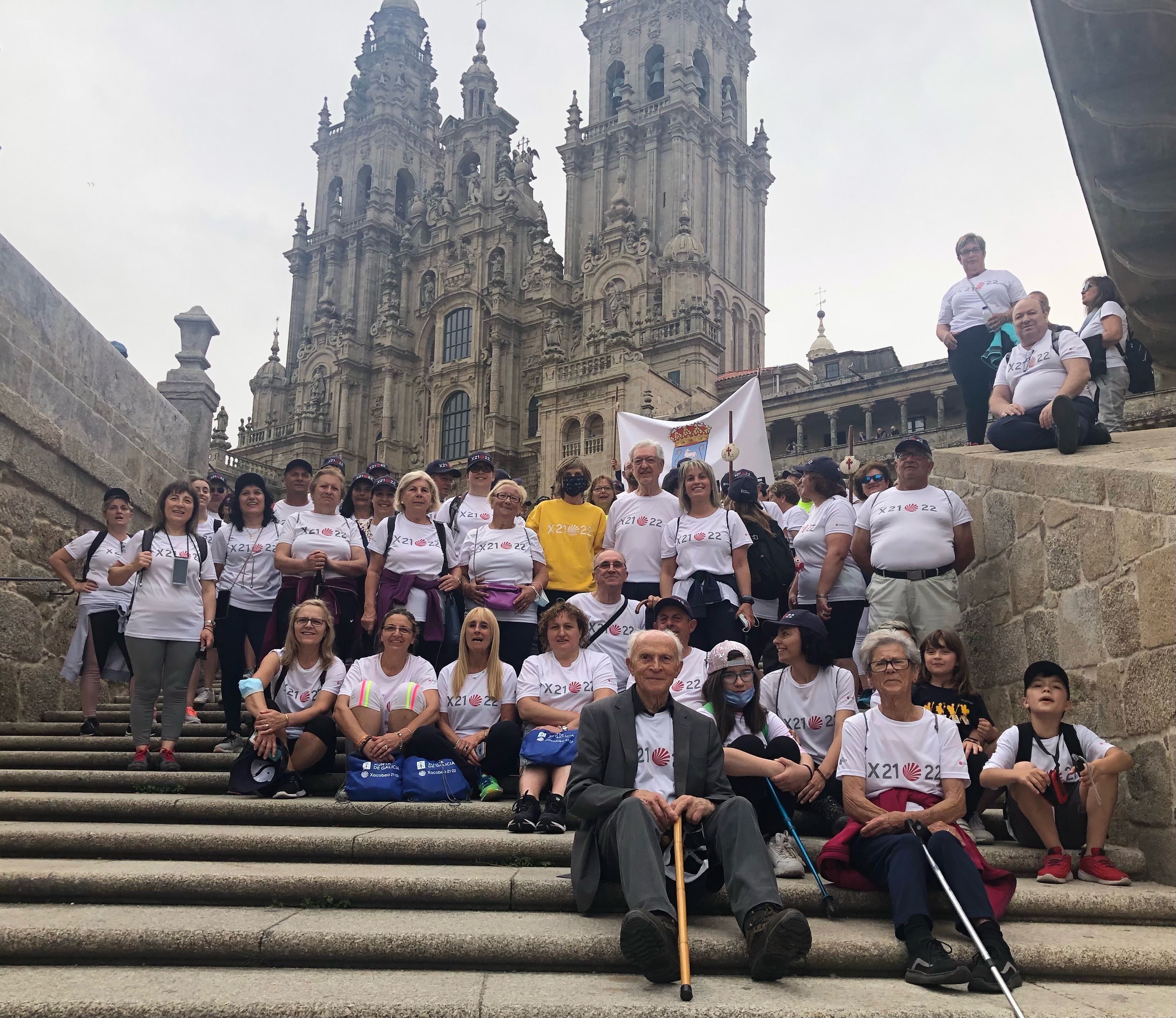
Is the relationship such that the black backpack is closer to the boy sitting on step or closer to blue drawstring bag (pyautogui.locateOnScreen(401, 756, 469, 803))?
the boy sitting on step

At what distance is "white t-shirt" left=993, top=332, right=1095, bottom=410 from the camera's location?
21.6ft

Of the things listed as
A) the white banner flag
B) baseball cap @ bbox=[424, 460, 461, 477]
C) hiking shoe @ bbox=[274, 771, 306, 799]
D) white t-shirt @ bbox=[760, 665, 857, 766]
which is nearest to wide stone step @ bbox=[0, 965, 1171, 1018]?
white t-shirt @ bbox=[760, 665, 857, 766]

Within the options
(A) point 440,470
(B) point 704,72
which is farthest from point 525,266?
(A) point 440,470

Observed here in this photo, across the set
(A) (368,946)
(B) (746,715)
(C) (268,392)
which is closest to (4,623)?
(A) (368,946)

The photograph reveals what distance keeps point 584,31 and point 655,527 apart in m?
47.2

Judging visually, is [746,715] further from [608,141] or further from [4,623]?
[608,141]

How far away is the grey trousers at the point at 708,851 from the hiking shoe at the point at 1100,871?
65.1 inches

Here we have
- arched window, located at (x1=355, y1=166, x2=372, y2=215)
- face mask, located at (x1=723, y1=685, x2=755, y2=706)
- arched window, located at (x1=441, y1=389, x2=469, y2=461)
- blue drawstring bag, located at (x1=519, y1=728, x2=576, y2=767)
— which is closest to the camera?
face mask, located at (x1=723, y1=685, x2=755, y2=706)

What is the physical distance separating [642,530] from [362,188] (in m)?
56.2

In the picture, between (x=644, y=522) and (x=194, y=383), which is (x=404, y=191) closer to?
(x=194, y=383)

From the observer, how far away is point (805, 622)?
5363 mm

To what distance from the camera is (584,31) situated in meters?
47.4

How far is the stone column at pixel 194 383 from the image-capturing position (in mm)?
13156

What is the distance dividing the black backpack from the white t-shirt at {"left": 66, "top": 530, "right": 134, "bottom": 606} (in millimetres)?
4911
